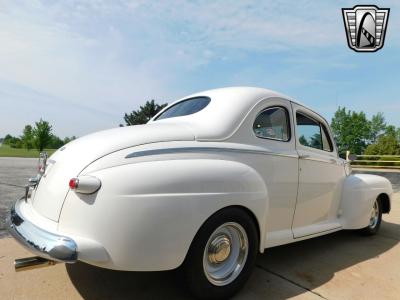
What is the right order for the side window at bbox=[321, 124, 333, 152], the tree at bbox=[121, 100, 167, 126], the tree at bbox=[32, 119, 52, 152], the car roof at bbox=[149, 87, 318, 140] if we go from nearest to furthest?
the car roof at bbox=[149, 87, 318, 140]
the side window at bbox=[321, 124, 333, 152]
the tree at bbox=[121, 100, 167, 126]
the tree at bbox=[32, 119, 52, 152]

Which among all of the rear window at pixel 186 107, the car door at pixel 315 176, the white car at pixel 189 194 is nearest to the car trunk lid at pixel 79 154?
the white car at pixel 189 194

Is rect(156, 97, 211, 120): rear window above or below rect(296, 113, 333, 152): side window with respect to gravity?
above

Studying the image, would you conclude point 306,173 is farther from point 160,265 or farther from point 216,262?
point 160,265

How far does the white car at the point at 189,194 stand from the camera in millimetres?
2484

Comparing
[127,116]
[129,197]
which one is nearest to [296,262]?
[129,197]

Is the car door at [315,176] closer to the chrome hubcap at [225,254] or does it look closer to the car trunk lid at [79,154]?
the chrome hubcap at [225,254]

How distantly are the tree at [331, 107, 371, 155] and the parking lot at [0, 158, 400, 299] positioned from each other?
53.0 metres

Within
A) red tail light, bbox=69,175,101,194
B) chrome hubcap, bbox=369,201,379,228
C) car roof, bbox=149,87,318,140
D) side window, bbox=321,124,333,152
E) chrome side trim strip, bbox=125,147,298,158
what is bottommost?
chrome hubcap, bbox=369,201,379,228

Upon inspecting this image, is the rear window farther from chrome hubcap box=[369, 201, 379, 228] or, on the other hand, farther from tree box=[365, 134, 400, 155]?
tree box=[365, 134, 400, 155]

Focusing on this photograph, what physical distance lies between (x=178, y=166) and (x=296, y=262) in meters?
2.17

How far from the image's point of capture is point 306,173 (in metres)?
4.04

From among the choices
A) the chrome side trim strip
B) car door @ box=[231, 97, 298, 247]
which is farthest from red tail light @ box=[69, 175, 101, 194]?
car door @ box=[231, 97, 298, 247]

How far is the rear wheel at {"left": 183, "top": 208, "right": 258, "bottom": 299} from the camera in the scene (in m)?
2.77

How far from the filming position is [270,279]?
3.53 metres
